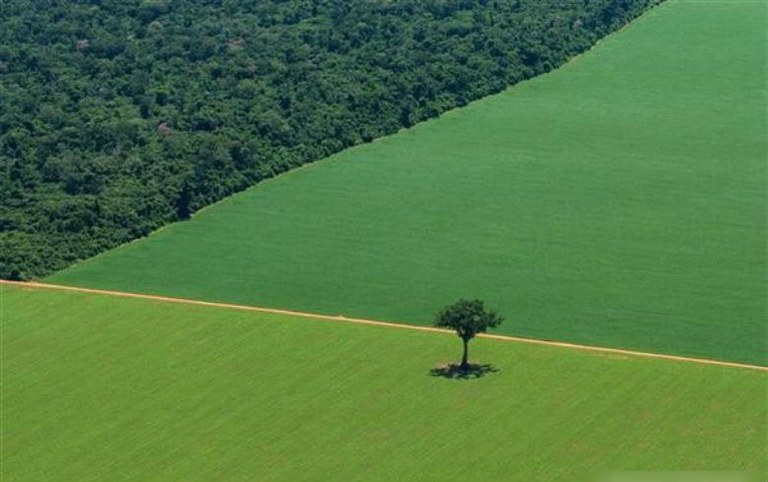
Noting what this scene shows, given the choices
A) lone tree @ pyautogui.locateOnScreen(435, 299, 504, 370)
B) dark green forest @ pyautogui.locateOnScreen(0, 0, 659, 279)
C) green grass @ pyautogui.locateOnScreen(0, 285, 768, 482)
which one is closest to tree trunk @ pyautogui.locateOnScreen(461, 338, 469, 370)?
lone tree @ pyautogui.locateOnScreen(435, 299, 504, 370)

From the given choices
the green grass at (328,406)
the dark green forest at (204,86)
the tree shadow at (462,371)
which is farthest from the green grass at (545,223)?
the tree shadow at (462,371)

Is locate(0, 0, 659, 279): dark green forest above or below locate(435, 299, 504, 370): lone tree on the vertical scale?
above

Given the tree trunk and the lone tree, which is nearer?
the lone tree

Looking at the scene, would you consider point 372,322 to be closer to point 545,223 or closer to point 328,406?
point 328,406

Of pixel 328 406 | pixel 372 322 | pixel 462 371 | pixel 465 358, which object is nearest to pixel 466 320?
pixel 465 358

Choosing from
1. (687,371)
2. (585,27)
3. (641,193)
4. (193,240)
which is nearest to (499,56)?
(585,27)

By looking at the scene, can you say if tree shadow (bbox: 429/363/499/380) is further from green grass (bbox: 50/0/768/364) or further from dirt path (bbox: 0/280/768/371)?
green grass (bbox: 50/0/768/364)

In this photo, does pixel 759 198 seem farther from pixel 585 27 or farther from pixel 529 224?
pixel 585 27
